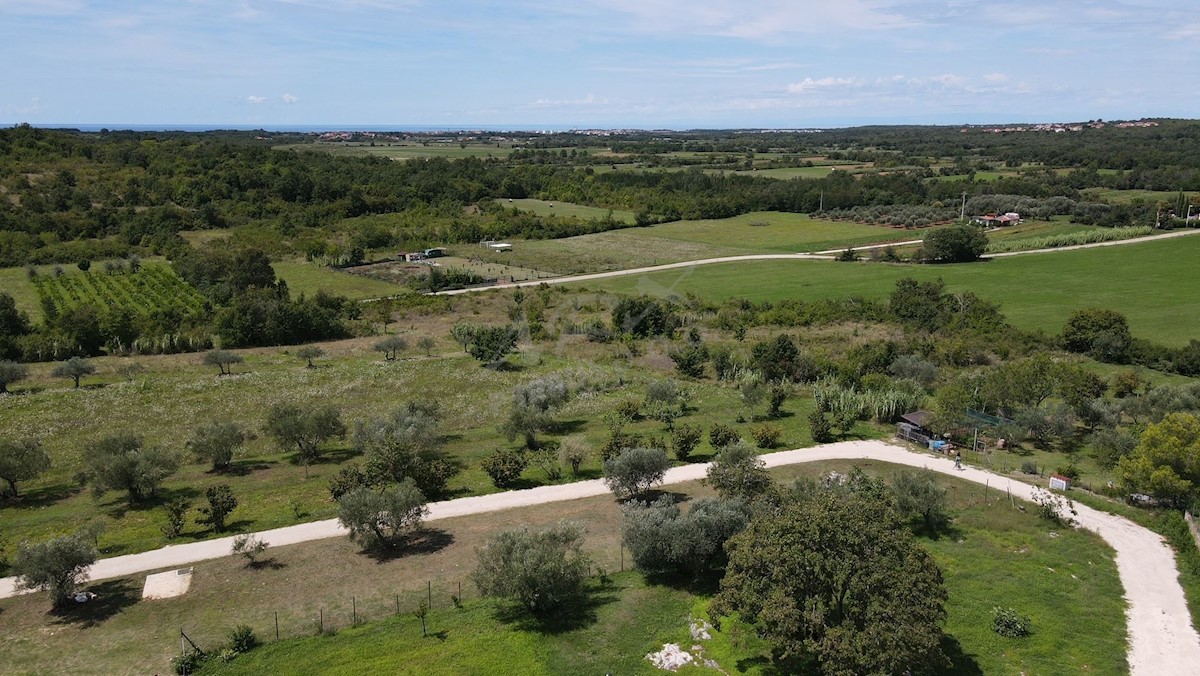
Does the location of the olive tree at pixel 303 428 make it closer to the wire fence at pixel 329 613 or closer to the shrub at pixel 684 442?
the wire fence at pixel 329 613

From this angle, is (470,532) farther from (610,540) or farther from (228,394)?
(228,394)

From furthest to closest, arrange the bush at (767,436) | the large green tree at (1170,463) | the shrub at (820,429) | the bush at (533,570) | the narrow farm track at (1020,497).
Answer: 1. the shrub at (820,429)
2. the bush at (767,436)
3. the large green tree at (1170,463)
4. the bush at (533,570)
5. the narrow farm track at (1020,497)

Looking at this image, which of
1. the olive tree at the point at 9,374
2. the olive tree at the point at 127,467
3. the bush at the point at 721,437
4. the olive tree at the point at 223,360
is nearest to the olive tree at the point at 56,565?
the olive tree at the point at 127,467

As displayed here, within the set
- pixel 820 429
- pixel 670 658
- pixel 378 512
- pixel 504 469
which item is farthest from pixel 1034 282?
pixel 378 512

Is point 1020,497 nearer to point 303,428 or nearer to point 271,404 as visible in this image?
point 303,428

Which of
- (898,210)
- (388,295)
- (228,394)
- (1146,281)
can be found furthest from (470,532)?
(898,210)

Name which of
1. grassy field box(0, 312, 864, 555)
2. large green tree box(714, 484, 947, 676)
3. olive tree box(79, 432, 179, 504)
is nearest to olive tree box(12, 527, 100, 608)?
grassy field box(0, 312, 864, 555)
